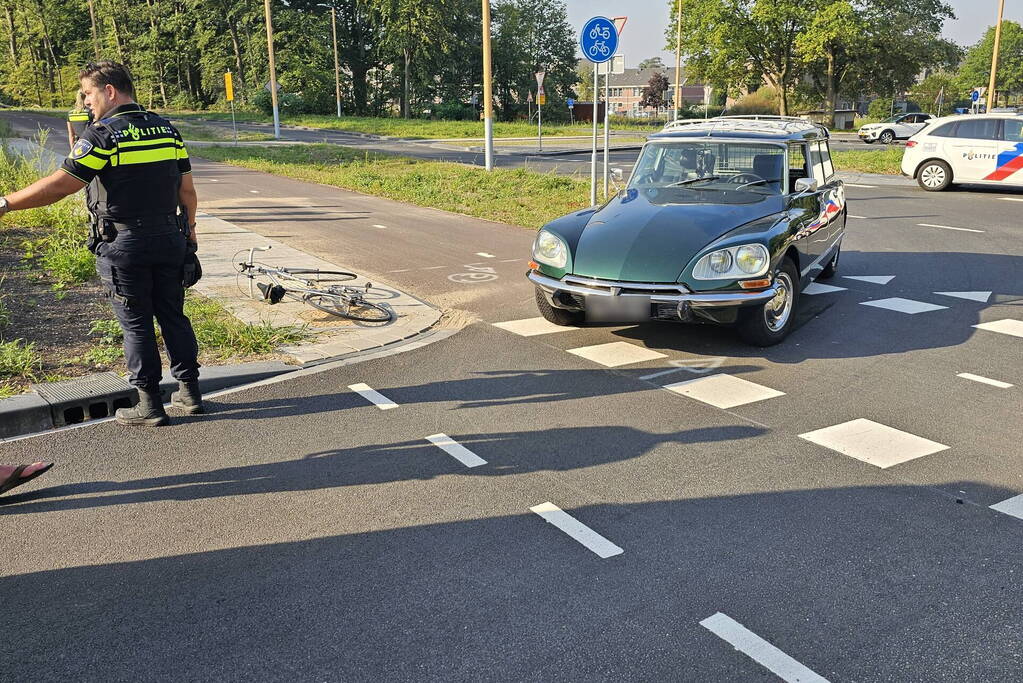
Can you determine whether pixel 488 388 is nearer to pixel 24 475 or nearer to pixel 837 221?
pixel 24 475

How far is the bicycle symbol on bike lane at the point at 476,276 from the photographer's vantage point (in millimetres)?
9266

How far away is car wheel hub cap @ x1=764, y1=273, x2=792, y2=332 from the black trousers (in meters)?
4.15

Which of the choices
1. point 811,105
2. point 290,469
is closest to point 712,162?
point 290,469

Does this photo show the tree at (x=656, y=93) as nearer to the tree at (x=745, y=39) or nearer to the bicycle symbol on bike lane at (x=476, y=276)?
the tree at (x=745, y=39)

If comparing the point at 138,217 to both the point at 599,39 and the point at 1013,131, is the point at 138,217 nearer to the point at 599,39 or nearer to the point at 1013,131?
the point at 599,39

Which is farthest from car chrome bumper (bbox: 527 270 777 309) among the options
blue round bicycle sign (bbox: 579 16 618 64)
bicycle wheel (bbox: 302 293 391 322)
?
blue round bicycle sign (bbox: 579 16 618 64)

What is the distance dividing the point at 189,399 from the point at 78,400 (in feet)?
2.15

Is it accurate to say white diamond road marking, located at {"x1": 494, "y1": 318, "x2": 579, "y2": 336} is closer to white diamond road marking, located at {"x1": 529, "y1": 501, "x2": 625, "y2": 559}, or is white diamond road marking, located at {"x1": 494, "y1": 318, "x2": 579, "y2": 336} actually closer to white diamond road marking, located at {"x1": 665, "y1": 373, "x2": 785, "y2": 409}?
white diamond road marking, located at {"x1": 665, "y1": 373, "x2": 785, "y2": 409}

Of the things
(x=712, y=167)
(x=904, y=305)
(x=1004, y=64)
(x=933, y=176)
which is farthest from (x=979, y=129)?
(x=1004, y=64)

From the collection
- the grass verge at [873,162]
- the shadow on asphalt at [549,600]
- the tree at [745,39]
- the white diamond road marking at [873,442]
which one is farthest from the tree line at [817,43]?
the shadow on asphalt at [549,600]

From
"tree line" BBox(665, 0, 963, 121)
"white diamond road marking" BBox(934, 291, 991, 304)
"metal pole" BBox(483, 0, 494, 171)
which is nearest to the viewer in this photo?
"white diamond road marking" BBox(934, 291, 991, 304)

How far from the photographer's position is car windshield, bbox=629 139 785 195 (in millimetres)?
7223

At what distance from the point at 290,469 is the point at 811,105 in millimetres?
68733

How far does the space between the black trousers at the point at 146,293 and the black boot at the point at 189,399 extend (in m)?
0.06
